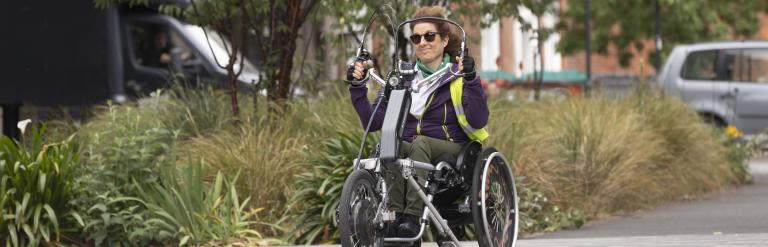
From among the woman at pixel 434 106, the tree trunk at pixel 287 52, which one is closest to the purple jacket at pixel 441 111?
the woman at pixel 434 106

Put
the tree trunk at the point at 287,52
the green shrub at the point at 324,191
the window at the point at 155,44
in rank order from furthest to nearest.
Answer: the window at the point at 155,44, the tree trunk at the point at 287,52, the green shrub at the point at 324,191

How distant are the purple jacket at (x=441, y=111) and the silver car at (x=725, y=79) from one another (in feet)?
45.8

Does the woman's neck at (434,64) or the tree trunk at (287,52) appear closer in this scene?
the woman's neck at (434,64)

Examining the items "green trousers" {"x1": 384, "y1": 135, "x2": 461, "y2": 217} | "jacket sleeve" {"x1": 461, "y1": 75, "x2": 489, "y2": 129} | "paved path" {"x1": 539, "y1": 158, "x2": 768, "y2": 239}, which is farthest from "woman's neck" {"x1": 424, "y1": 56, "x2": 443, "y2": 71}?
"paved path" {"x1": 539, "y1": 158, "x2": 768, "y2": 239}

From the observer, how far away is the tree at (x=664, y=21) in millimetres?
35156

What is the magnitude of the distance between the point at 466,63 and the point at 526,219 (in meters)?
3.33

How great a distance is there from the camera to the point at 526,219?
1103 cm

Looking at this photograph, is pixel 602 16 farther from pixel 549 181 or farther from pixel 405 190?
pixel 405 190

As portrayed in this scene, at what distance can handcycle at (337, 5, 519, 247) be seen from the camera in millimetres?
7395

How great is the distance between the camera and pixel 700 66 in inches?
877

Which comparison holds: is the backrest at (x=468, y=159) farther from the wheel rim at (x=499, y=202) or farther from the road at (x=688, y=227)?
the road at (x=688, y=227)

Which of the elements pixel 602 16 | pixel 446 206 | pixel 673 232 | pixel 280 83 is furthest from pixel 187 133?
pixel 602 16

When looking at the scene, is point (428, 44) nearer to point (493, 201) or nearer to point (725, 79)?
point (493, 201)

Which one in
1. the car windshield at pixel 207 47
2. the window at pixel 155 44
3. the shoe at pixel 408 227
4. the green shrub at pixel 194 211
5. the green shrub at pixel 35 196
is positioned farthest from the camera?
the window at pixel 155 44
